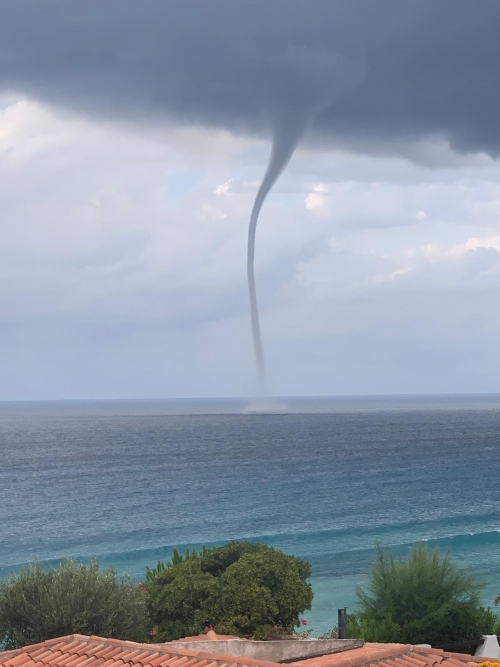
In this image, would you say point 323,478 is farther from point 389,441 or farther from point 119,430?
point 119,430

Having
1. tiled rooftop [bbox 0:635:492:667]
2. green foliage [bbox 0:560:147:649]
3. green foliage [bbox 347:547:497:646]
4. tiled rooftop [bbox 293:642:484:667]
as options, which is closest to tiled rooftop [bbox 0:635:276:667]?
tiled rooftop [bbox 0:635:492:667]

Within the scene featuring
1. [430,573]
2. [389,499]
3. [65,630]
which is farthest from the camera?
[389,499]

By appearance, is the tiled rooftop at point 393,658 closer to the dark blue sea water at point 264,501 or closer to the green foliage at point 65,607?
the green foliage at point 65,607

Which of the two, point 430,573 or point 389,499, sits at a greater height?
point 430,573

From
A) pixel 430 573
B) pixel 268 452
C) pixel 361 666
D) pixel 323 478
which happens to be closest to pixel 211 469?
pixel 323 478

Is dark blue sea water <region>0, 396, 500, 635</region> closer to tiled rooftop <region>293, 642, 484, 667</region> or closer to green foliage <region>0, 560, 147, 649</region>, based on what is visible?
green foliage <region>0, 560, 147, 649</region>

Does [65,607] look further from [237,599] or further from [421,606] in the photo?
[421,606]

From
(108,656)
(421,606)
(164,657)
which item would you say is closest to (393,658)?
(164,657)
